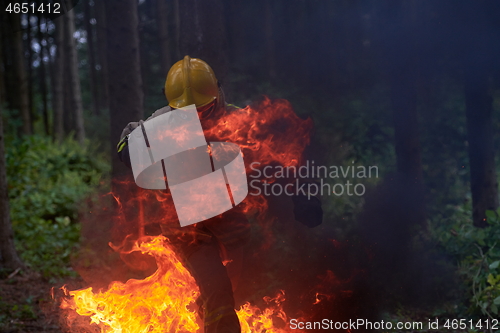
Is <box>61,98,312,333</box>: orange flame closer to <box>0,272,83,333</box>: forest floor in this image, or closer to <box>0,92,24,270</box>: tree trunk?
<box>0,272,83,333</box>: forest floor

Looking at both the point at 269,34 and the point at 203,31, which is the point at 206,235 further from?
the point at 269,34

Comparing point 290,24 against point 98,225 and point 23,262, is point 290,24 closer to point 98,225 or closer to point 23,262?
point 98,225

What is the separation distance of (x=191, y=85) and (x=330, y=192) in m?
3.28

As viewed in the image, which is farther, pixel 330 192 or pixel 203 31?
pixel 330 192

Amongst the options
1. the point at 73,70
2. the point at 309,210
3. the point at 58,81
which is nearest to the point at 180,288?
the point at 309,210

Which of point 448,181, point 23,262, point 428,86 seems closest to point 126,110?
point 23,262

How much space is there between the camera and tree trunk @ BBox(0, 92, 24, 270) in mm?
5273

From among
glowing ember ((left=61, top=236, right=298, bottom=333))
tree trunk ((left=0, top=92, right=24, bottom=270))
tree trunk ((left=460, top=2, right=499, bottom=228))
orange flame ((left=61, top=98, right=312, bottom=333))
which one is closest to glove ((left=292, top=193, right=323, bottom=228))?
orange flame ((left=61, top=98, right=312, bottom=333))

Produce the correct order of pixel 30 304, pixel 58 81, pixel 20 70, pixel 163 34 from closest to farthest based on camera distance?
1. pixel 30 304
2. pixel 20 70
3. pixel 163 34
4. pixel 58 81

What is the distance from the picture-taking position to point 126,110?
21.5 feet

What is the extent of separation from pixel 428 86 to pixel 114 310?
528 cm

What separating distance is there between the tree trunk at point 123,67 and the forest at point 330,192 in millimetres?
20

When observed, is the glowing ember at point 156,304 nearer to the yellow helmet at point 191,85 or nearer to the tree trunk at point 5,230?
the yellow helmet at point 191,85

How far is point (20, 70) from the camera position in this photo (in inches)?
508
